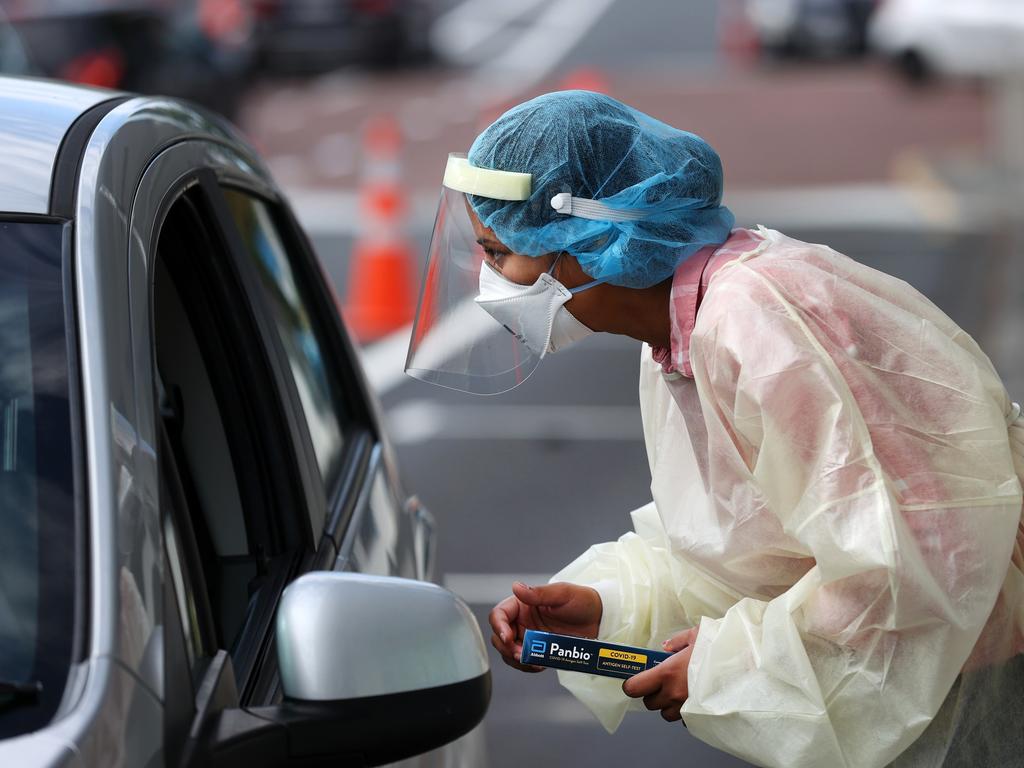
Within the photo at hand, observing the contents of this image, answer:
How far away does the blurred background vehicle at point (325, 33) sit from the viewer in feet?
77.8

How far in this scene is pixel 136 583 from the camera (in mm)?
1736

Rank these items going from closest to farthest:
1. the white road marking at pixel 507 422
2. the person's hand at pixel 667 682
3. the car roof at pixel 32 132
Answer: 1. the car roof at pixel 32 132
2. the person's hand at pixel 667 682
3. the white road marking at pixel 507 422

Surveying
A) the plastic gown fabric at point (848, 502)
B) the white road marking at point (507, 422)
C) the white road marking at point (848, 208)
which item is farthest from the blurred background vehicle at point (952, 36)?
the plastic gown fabric at point (848, 502)

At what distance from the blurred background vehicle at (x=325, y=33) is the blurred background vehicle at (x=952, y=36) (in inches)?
282

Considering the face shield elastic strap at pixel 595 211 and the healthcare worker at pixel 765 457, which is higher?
the face shield elastic strap at pixel 595 211

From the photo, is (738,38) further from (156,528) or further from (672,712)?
(156,528)

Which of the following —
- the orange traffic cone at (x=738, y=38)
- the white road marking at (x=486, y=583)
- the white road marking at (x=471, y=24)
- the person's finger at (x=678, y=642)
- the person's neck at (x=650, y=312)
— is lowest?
the white road marking at (x=471, y=24)

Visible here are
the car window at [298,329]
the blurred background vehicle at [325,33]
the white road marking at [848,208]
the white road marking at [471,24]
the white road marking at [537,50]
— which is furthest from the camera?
the white road marking at [471,24]

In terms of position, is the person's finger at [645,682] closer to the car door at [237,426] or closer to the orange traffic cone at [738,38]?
the car door at [237,426]

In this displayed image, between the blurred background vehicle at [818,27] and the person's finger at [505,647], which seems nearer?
the person's finger at [505,647]

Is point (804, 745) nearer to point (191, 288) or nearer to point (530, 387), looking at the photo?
point (191, 288)

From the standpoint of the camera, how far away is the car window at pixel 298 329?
9.43 feet

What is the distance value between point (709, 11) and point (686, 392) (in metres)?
33.6

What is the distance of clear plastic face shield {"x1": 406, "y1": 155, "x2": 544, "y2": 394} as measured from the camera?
254 centimetres
